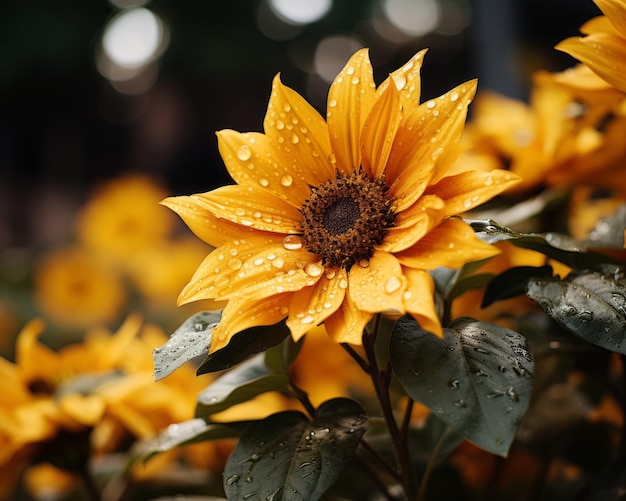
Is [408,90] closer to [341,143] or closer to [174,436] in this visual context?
[341,143]

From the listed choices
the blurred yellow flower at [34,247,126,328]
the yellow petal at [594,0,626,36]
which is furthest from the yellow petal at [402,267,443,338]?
the blurred yellow flower at [34,247,126,328]

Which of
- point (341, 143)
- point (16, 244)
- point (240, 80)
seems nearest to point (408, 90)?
point (341, 143)

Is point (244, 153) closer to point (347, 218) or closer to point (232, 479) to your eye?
point (347, 218)

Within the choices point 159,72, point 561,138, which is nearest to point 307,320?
point 561,138

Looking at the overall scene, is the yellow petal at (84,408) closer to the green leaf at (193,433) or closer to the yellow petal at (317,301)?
the green leaf at (193,433)

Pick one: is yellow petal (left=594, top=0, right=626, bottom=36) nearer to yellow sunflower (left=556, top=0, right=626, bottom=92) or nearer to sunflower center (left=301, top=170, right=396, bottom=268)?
yellow sunflower (left=556, top=0, right=626, bottom=92)

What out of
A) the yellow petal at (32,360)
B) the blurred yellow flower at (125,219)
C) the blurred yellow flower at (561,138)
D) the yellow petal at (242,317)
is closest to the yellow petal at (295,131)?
the yellow petal at (242,317)
